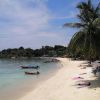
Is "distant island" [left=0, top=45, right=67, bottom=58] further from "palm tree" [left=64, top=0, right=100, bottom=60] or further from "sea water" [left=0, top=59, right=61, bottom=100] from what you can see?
"palm tree" [left=64, top=0, right=100, bottom=60]

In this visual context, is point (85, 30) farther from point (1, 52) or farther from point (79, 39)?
point (1, 52)

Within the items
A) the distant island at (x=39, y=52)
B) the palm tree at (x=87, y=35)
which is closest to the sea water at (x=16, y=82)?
the palm tree at (x=87, y=35)

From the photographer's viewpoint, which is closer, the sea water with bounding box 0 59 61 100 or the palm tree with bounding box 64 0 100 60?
the palm tree with bounding box 64 0 100 60

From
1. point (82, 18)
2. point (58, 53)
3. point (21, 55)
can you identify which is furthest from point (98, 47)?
point (21, 55)

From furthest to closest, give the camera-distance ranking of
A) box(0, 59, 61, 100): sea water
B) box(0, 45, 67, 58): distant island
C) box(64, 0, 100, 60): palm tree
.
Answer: box(0, 45, 67, 58): distant island → box(0, 59, 61, 100): sea water → box(64, 0, 100, 60): palm tree

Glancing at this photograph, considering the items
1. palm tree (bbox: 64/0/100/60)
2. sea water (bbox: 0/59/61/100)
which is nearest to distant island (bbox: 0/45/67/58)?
sea water (bbox: 0/59/61/100)

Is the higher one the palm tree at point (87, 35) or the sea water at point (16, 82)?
the palm tree at point (87, 35)

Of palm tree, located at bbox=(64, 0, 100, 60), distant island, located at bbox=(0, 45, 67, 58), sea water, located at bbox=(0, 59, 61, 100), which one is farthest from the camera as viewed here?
distant island, located at bbox=(0, 45, 67, 58)

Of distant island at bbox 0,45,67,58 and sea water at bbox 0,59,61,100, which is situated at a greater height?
distant island at bbox 0,45,67,58

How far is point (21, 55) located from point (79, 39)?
149553mm

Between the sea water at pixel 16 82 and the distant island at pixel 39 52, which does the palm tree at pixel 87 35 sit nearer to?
the sea water at pixel 16 82

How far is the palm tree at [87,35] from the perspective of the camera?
22234mm

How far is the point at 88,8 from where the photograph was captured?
2430 centimetres

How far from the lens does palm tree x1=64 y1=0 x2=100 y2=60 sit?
22234 millimetres
